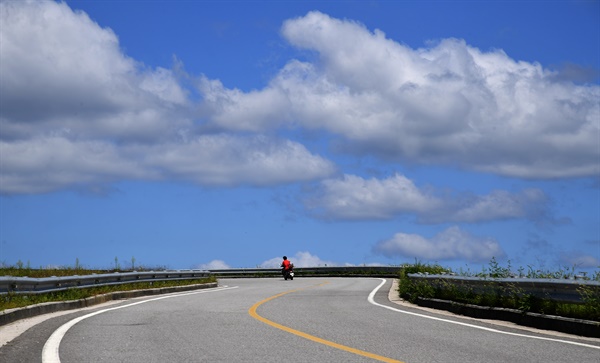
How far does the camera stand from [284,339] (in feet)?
36.8

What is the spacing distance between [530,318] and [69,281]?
11936 mm

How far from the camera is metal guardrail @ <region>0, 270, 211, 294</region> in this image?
16.8m

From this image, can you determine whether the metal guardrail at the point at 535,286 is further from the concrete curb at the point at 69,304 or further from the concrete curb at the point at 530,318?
the concrete curb at the point at 69,304

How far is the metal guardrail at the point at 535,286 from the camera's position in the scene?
13.1 m

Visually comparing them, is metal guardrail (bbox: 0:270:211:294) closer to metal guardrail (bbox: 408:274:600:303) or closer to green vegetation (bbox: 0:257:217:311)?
green vegetation (bbox: 0:257:217:311)

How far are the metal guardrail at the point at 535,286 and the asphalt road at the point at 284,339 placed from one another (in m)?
0.98

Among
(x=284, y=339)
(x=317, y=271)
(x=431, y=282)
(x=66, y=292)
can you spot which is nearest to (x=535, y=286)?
(x=284, y=339)

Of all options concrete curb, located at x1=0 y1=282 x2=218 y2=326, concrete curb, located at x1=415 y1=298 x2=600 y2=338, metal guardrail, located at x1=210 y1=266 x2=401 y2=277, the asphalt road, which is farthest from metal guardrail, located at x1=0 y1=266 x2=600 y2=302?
metal guardrail, located at x1=210 y1=266 x2=401 y2=277

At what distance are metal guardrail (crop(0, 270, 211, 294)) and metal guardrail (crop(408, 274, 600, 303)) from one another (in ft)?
30.4

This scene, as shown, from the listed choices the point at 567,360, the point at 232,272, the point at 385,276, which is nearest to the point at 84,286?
the point at 567,360

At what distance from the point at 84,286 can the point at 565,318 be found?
13264 millimetres

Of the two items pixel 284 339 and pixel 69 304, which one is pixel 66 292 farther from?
pixel 284 339

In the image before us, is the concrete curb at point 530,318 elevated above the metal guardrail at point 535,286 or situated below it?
below

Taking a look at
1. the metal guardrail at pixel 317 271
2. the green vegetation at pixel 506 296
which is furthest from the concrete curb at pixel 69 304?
the metal guardrail at pixel 317 271
